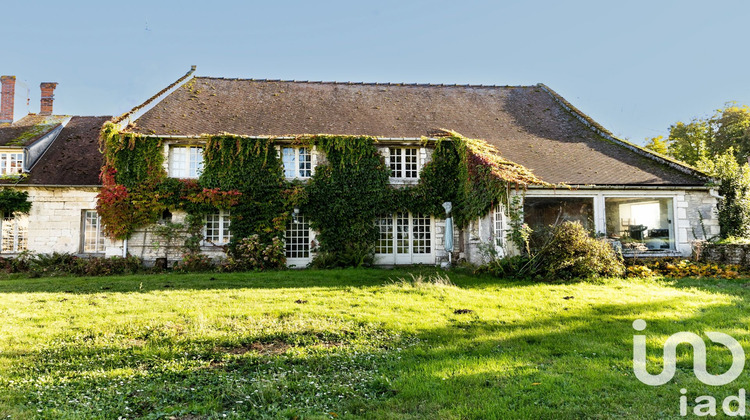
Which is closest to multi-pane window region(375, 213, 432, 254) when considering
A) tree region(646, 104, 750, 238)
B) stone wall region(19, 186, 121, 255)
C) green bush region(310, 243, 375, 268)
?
green bush region(310, 243, 375, 268)

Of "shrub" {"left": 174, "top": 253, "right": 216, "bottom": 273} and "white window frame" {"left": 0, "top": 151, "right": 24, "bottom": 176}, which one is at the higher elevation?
"white window frame" {"left": 0, "top": 151, "right": 24, "bottom": 176}

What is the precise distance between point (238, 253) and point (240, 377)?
10.6 metres

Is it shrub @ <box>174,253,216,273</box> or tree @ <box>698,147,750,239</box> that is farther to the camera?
shrub @ <box>174,253,216,273</box>

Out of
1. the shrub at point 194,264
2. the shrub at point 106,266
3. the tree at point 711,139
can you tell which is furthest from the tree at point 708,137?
the shrub at point 106,266

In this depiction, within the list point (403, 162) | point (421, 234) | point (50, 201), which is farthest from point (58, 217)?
point (421, 234)

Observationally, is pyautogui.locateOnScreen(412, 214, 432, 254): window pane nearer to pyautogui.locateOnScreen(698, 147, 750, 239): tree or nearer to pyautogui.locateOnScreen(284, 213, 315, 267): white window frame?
pyautogui.locateOnScreen(284, 213, 315, 267): white window frame

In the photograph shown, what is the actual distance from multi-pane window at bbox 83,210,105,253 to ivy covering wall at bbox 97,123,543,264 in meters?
1.18

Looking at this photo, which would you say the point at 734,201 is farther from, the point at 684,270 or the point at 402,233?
the point at 402,233

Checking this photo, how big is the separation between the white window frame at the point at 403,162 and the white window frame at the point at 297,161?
2.68m

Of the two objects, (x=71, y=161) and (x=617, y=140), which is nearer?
(x=617, y=140)

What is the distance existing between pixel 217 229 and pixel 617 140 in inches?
565

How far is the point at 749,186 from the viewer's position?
13320 millimetres

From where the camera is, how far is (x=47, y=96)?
1975 centimetres

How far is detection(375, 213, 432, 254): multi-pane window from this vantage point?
1564 cm
